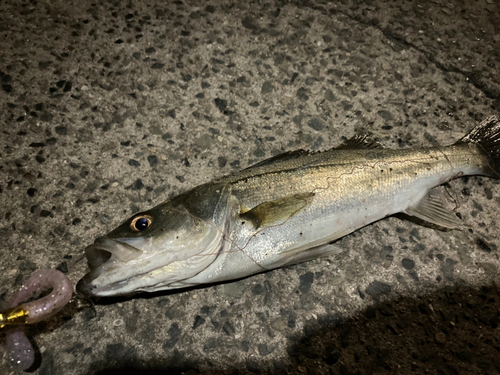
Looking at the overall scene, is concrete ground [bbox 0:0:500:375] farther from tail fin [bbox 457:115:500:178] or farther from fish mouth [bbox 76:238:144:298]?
fish mouth [bbox 76:238:144:298]

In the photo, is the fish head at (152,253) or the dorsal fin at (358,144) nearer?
the fish head at (152,253)

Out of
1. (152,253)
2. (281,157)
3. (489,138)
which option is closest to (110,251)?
(152,253)

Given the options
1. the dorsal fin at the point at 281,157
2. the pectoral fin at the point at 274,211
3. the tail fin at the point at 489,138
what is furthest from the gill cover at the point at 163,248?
the tail fin at the point at 489,138

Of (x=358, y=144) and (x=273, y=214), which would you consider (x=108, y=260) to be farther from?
(x=358, y=144)

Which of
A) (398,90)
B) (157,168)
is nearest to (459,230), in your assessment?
(398,90)

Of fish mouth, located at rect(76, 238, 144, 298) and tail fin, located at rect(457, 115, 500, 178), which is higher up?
tail fin, located at rect(457, 115, 500, 178)

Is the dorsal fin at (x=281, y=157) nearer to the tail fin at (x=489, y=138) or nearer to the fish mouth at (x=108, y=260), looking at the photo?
the fish mouth at (x=108, y=260)

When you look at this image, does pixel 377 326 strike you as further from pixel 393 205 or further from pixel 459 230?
pixel 459 230

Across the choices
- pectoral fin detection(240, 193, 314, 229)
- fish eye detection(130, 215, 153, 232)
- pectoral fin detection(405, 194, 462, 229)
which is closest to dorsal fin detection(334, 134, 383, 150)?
pectoral fin detection(405, 194, 462, 229)
